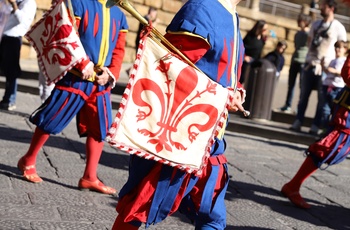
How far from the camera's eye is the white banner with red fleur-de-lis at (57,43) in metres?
5.46

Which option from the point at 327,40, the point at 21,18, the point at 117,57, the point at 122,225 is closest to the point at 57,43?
the point at 117,57

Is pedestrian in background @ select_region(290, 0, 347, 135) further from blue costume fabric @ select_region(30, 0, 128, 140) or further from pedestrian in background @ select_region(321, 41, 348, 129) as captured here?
blue costume fabric @ select_region(30, 0, 128, 140)

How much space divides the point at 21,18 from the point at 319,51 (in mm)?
4094

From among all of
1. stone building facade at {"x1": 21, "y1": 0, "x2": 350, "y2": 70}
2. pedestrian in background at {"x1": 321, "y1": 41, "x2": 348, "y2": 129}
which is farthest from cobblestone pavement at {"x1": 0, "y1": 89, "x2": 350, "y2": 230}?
stone building facade at {"x1": 21, "y1": 0, "x2": 350, "y2": 70}

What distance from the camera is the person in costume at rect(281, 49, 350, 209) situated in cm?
649

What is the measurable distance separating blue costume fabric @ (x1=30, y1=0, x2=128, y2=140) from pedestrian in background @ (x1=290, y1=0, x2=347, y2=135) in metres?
5.63

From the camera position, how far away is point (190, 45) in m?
3.59

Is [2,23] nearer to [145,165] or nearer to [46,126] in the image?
[145,165]

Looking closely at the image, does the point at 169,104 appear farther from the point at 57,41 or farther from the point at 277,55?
the point at 277,55

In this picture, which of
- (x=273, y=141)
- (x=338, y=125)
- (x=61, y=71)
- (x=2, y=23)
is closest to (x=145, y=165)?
(x=2, y=23)

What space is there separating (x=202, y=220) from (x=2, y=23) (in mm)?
1221

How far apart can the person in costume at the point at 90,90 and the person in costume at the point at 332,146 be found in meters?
1.47

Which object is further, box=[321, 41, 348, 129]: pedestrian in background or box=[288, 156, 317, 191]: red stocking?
box=[321, 41, 348, 129]: pedestrian in background

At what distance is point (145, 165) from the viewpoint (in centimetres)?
368
